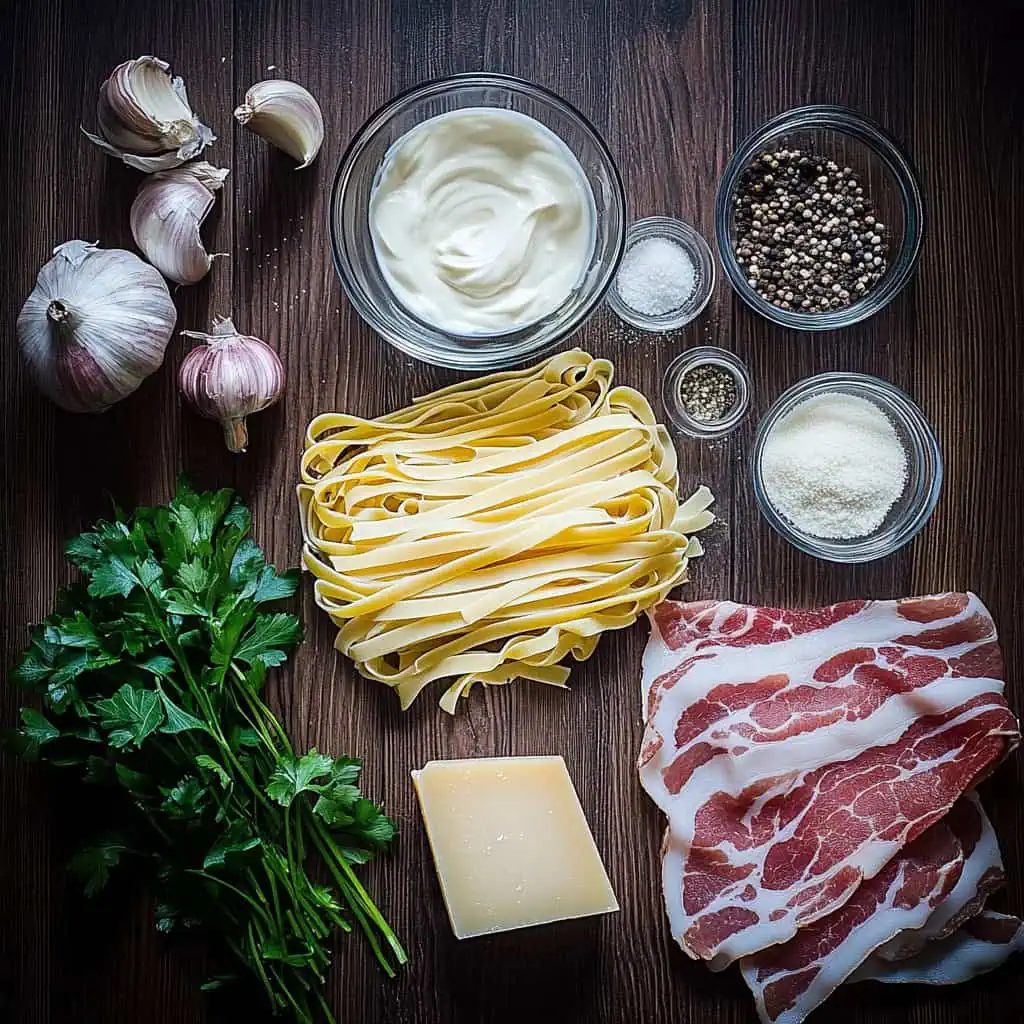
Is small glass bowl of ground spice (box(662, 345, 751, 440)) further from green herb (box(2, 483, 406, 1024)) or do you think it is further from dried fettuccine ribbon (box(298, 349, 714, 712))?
green herb (box(2, 483, 406, 1024))

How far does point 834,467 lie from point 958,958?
0.87 meters

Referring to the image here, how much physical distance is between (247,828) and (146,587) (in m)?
0.42

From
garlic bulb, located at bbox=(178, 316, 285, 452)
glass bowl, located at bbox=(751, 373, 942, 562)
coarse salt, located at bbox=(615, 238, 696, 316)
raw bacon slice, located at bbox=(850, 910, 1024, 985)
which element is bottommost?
raw bacon slice, located at bbox=(850, 910, 1024, 985)

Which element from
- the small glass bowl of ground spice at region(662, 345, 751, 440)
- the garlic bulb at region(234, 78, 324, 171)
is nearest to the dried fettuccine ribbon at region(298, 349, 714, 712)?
the small glass bowl of ground spice at region(662, 345, 751, 440)

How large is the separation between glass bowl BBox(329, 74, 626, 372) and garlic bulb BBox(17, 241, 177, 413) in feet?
1.05

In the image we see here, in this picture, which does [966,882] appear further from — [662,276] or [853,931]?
[662,276]

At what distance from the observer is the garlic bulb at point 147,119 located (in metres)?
1.82

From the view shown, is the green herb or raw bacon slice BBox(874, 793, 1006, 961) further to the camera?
raw bacon slice BBox(874, 793, 1006, 961)

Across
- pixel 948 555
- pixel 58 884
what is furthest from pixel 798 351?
pixel 58 884

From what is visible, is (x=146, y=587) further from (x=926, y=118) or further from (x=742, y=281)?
(x=926, y=118)

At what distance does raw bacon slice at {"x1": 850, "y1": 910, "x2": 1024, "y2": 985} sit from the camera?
74.6 inches

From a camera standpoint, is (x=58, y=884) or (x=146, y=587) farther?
(x=58, y=884)

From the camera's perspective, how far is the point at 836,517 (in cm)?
187

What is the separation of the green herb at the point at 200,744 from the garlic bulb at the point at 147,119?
0.57 meters
